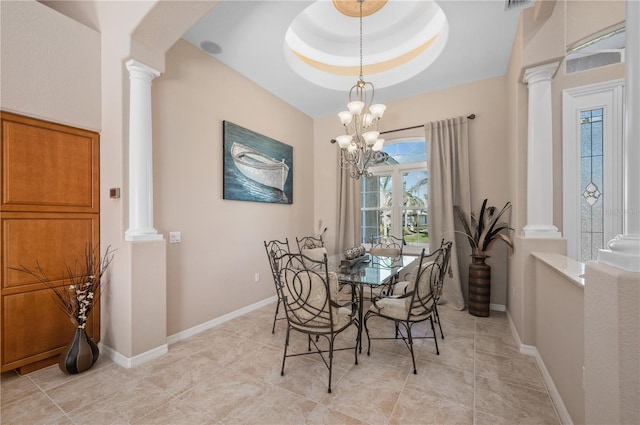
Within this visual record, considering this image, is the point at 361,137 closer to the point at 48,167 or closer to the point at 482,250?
the point at 482,250

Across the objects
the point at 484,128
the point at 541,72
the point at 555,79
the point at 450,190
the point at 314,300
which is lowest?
the point at 314,300

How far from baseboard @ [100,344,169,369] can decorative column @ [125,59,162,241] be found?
1.02 meters

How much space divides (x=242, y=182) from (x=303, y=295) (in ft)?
6.65

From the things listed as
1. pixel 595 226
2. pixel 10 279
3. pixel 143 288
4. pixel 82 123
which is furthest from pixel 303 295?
pixel 595 226

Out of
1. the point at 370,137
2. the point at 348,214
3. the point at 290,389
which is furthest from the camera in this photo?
the point at 348,214

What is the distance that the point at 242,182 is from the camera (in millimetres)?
3531

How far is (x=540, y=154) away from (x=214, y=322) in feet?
12.8

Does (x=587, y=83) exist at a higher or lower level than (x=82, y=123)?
higher

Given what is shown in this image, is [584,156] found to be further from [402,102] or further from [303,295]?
[303,295]

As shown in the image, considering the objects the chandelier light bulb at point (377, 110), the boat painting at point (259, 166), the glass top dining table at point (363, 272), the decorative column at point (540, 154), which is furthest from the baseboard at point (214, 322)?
the decorative column at point (540, 154)

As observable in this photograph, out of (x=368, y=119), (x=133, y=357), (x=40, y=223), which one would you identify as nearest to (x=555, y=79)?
(x=368, y=119)

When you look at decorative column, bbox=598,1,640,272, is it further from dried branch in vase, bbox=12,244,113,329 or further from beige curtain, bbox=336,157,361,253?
beige curtain, bbox=336,157,361,253

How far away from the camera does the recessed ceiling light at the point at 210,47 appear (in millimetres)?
2959

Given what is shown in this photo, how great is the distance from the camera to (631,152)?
39.0 inches
